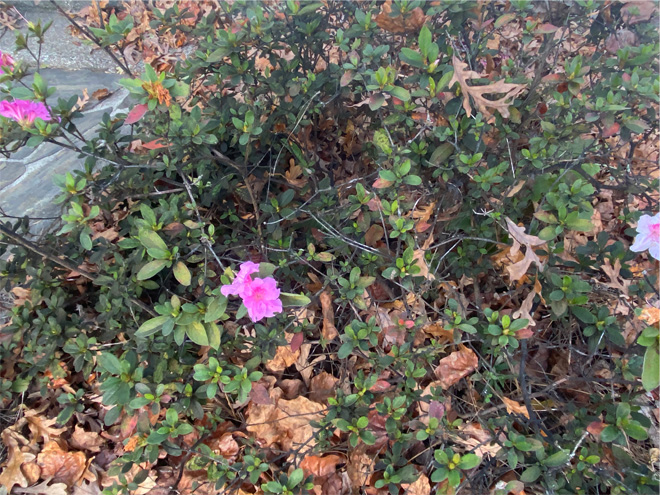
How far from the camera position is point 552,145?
1.69m

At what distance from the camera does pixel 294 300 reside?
1.35m

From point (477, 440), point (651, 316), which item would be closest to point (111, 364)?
point (477, 440)

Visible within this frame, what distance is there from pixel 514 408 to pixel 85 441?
1.76m

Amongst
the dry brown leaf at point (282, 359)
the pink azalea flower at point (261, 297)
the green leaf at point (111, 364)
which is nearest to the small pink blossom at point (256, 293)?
the pink azalea flower at point (261, 297)

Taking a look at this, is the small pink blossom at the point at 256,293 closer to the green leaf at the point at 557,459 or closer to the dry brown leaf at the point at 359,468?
the dry brown leaf at the point at 359,468

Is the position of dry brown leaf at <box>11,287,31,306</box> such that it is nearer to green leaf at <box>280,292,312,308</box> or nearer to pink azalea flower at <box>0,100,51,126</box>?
pink azalea flower at <box>0,100,51,126</box>

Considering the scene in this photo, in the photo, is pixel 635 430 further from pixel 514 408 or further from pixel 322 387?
pixel 322 387

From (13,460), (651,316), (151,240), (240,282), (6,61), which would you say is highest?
(6,61)

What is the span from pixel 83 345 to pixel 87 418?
41 centimetres

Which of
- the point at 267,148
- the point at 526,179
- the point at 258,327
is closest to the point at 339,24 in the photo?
the point at 267,148

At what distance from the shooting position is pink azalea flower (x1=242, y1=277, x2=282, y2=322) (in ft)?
4.39

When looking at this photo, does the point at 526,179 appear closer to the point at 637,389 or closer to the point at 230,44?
the point at 637,389

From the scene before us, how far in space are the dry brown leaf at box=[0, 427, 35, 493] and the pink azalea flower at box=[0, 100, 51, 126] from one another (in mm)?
1328

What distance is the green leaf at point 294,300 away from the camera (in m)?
1.32
